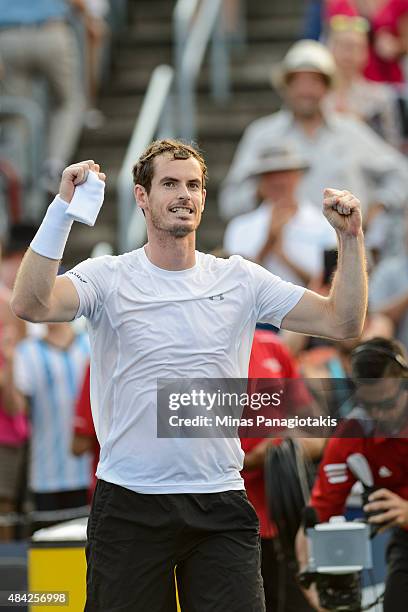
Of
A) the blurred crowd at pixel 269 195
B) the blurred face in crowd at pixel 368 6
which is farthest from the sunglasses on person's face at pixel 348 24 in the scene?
the blurred face in crowd at pixel 368 6

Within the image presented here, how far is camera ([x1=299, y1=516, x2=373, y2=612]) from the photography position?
6.38 meters

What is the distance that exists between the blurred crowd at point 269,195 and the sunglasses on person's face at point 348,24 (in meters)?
0.02

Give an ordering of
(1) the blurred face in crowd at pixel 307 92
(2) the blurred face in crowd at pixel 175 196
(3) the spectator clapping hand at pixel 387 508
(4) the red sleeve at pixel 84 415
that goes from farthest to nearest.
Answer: (1) the blurred face in crowd at pixel 307 92
(4) the red sleeve at pixel 84 415
(3) the spectator clapping hand at pixel 387 508
(2) the blurred face in crowd at pixel 175 196

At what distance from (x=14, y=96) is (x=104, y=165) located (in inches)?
38.1

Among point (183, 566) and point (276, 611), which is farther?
point (276, 611)

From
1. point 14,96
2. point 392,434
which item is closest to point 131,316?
point 392,434

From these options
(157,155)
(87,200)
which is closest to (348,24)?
(157,155)

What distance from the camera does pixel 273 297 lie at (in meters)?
5.46

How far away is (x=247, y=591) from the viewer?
16.9ft

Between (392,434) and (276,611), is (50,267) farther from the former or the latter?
(276,611)

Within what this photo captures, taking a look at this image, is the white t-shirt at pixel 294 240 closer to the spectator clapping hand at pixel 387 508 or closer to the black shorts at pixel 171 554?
the spectator clapping hand at pixel 387 508

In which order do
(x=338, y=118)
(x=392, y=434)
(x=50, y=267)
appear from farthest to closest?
(x=338, y=118), (x=392, y=434), (x=50, y=267)

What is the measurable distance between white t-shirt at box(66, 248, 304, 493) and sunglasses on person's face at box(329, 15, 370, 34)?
21.7ft

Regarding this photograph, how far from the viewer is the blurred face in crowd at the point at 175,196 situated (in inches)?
210
